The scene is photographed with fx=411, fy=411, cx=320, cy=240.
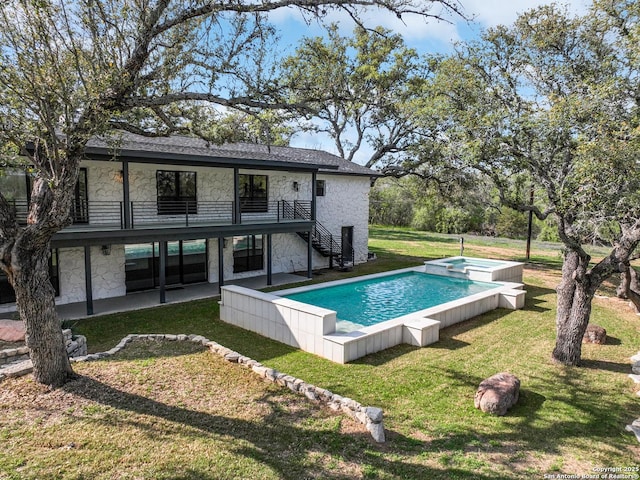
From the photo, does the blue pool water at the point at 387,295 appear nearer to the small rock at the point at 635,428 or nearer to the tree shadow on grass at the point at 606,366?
the tree shadow on grass at the point at 606,366

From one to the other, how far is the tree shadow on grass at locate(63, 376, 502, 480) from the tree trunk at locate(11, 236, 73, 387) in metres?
0.36

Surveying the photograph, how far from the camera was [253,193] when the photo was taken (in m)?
17.5

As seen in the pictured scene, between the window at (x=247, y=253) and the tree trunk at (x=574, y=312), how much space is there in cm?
1176

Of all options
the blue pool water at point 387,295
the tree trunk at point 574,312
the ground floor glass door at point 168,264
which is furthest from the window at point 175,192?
the tree trunk at point 574,312

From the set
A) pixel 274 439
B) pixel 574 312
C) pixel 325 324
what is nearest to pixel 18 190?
pixel 325 324

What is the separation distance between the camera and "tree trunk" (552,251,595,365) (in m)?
8.24

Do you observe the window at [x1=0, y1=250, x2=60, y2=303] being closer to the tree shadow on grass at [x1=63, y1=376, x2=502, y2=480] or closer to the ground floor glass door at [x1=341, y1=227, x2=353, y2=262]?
the tree shadow on grass at [x1=63, y1=376, x2=502, y2=480]

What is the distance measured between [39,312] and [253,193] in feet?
39.2

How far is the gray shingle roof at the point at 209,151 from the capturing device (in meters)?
11.7

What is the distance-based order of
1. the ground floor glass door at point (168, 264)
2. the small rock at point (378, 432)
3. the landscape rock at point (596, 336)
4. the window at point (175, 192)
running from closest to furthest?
the small rock at point (378, 432) → the landscape rock at point (596, 336) → the ground floor glass door at point (168, 264) → the window at point (175, 192)

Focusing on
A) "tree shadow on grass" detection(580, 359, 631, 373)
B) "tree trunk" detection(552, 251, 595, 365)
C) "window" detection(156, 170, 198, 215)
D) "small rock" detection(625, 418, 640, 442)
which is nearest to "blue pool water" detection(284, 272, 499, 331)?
"tree trunk" detection(552, 251, 595, 365)

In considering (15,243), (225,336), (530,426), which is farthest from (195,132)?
(530,426)

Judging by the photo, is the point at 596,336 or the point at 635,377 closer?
the point at 635,377

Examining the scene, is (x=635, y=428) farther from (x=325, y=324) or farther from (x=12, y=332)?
(x=12, y=332)
